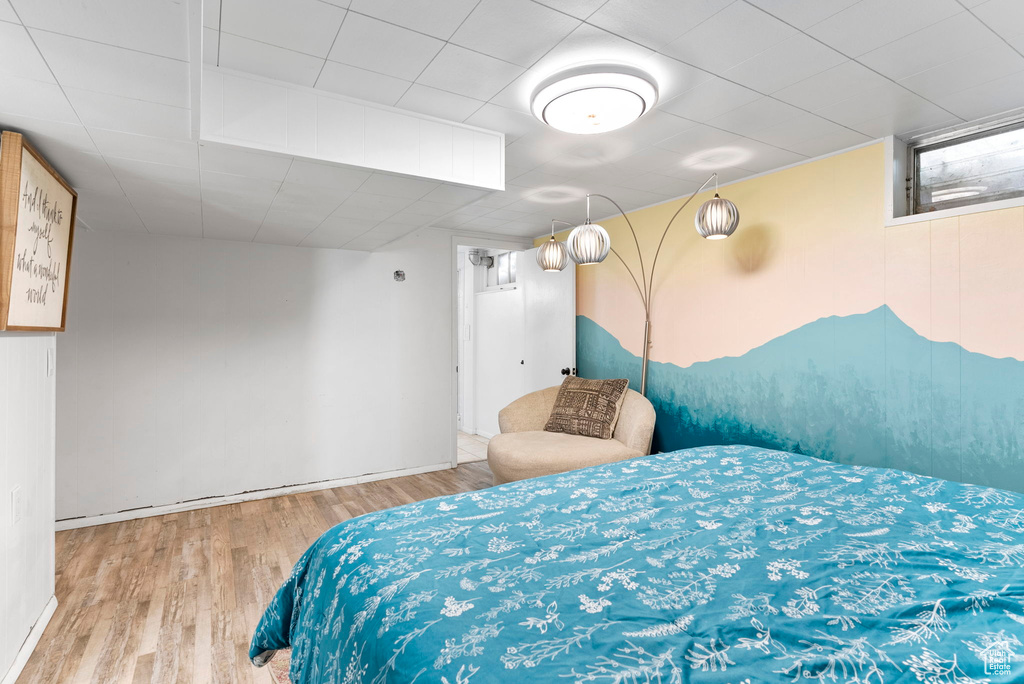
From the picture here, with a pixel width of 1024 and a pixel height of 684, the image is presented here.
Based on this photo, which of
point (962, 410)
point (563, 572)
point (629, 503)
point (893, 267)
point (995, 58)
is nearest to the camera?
point (563, 572)

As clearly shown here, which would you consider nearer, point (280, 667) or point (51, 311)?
point (280, 667)

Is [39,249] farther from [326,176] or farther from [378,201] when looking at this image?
[378,201]

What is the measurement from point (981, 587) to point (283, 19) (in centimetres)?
253

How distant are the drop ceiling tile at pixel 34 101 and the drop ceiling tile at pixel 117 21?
0.37 m

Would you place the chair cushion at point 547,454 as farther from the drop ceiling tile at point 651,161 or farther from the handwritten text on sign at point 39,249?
the handwritten text on sign at point 39,249

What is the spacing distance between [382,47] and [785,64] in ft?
5.19

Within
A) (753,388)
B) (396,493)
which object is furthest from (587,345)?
(396,493)

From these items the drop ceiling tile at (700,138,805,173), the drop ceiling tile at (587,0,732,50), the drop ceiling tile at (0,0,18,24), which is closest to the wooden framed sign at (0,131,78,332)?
the drop ceiling tile at (0,0,18,24)

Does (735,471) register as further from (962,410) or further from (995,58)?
(995,58)

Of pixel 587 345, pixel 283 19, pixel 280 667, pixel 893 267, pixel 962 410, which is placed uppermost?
pixel 283 19

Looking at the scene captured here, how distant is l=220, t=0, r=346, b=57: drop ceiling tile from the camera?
160cm

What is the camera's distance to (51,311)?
225cm

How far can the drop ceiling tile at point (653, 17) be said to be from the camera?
1.63 m

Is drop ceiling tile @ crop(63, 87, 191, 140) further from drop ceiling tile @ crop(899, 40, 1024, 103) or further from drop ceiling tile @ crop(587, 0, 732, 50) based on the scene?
drop ceiling tile @ crop(899, 40, 1024, 103)
